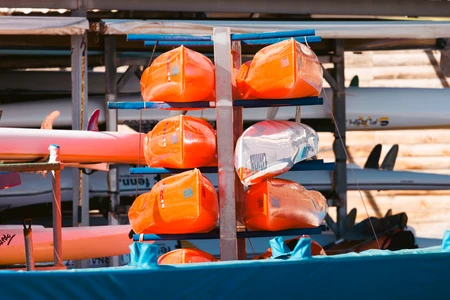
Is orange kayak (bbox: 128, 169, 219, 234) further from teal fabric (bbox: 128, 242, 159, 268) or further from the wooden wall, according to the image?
the wooden wall

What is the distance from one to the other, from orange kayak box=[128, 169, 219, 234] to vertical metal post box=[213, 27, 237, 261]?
0.07 meters

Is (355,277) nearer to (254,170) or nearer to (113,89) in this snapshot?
(254,170)

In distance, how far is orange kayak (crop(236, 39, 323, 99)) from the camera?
4.55 metres

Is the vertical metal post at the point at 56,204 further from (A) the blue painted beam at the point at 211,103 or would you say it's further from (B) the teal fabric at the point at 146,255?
(B) the teal fabric at the point at 146,255

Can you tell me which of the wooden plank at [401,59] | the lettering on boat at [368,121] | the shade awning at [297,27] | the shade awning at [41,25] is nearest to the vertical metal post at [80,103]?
the shade awning at [41,25]

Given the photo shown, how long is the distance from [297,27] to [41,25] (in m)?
Result: 2.19

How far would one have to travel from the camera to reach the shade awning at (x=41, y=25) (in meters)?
6.38

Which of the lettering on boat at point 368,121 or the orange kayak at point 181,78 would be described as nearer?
the orange kayak at point 181,78

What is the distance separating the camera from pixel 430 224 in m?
11.5

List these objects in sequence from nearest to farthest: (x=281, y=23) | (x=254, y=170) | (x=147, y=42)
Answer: (x=254, y=170), (x=147, y=42), (x=281, y=23)

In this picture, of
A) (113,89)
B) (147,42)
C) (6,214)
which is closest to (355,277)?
(147,42)

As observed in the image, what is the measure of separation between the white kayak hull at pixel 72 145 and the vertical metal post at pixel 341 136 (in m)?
2.71

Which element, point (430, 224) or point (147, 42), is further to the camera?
point (430, 224)

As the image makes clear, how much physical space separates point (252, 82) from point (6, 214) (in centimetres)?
473
